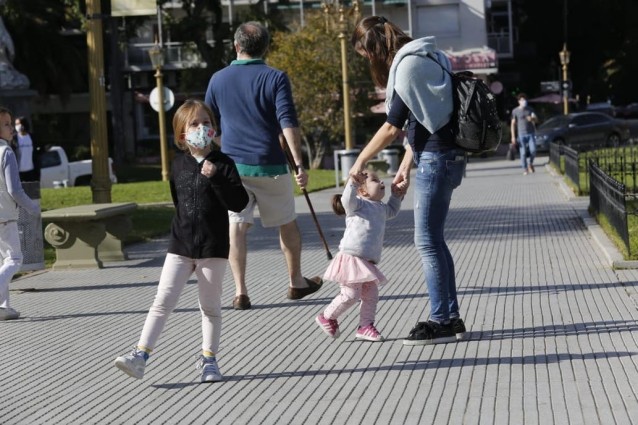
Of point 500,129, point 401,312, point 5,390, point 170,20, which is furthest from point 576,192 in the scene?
point 170,20

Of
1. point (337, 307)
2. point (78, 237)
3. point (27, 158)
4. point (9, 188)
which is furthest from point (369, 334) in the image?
point (27, 158)

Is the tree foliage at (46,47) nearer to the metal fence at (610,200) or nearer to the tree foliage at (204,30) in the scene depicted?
the tree foliage at (204,30)

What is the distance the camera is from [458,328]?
27.1 ft

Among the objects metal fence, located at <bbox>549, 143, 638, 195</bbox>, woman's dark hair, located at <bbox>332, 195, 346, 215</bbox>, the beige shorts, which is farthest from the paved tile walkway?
metal fence, located at <bbox>549, 143, 638, 195</bbox>

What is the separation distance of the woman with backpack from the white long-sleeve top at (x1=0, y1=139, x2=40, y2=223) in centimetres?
307

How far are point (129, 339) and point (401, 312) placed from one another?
6.30 feet

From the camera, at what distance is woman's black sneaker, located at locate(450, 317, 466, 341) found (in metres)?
8.26

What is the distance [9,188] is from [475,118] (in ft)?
12.8

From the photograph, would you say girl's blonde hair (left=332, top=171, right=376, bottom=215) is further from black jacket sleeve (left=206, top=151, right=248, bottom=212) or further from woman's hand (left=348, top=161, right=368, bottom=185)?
black jacket sleeve (left=206, top=151, right=248, bottom=212)

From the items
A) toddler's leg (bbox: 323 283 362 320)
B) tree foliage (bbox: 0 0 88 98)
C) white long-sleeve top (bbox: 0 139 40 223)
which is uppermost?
tree foliage (bbox: 0 0 88 98)

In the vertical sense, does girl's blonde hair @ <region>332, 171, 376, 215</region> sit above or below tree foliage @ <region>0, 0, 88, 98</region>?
below

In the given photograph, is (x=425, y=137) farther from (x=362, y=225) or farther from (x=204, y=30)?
(x=204, y=30)

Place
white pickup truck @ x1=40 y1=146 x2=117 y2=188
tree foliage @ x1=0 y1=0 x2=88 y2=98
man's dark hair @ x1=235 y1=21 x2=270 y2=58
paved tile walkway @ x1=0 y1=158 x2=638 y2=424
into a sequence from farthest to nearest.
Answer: tree foliage @ x1=0 y1=0 x2=88 y2=98 < white pickup truck @ x1=40 y1=146 x2=117 y2=188 < man's dark hair @ x1=235 y1=21 x2=270 y2=58 < paved tile walkway @ x1=0 y1=158 x2=638 y2=424

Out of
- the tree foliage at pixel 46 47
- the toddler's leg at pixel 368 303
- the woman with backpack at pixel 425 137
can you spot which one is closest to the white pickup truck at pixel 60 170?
the tree foliage at pixel 46 47
